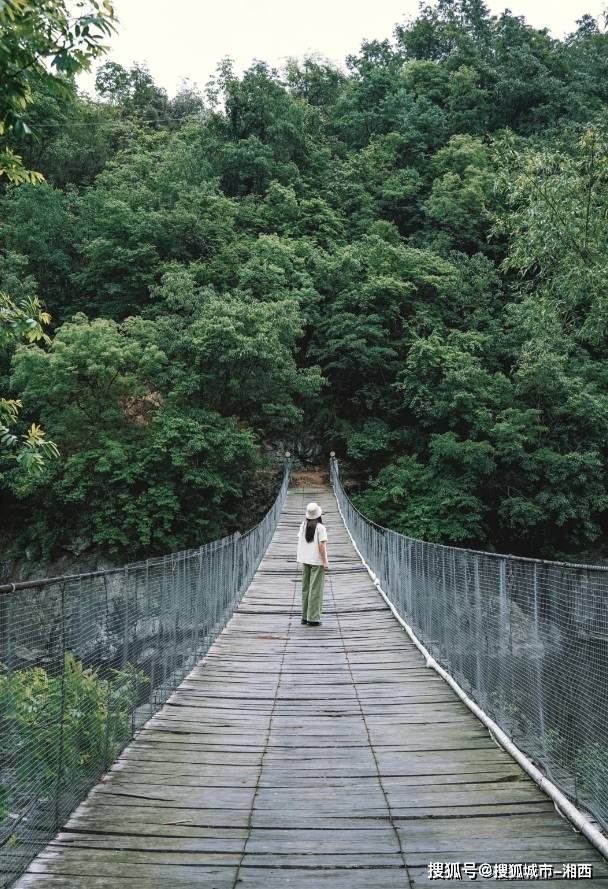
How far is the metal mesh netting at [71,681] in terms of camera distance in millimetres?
2824

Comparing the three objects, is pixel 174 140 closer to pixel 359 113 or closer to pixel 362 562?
pixel 359 113

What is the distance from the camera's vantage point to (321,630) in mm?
9023

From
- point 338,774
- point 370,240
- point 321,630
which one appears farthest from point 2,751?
point 370,240

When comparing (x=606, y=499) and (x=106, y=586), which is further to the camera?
(x=606, y=499)

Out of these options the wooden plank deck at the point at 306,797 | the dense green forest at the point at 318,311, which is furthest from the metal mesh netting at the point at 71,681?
the dense green forest at the point at 318,311

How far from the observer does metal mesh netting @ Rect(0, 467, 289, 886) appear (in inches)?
111

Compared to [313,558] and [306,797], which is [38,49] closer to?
[306,797]

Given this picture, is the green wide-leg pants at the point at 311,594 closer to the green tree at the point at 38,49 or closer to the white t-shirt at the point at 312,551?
the white t-shirt at the point at 312,551

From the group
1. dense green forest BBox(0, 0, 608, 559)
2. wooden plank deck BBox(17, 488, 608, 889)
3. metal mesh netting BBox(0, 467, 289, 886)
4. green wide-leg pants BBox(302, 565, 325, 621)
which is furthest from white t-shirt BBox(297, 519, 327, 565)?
dense green forest BBox(0, 0, 608, 559)

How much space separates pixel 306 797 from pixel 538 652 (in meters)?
1.42

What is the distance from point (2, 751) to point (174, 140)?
111ft

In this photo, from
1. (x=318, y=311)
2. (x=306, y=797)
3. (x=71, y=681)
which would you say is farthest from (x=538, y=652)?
(x=318, y=311)

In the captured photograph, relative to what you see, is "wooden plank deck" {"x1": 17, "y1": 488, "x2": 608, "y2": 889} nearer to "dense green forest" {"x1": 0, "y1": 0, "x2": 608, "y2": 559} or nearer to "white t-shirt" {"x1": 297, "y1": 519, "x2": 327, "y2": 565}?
"white t-shirt" {"x1": 297, "y1": 519, "x2": 327, "y2": 565}

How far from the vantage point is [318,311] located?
28.9 metres
